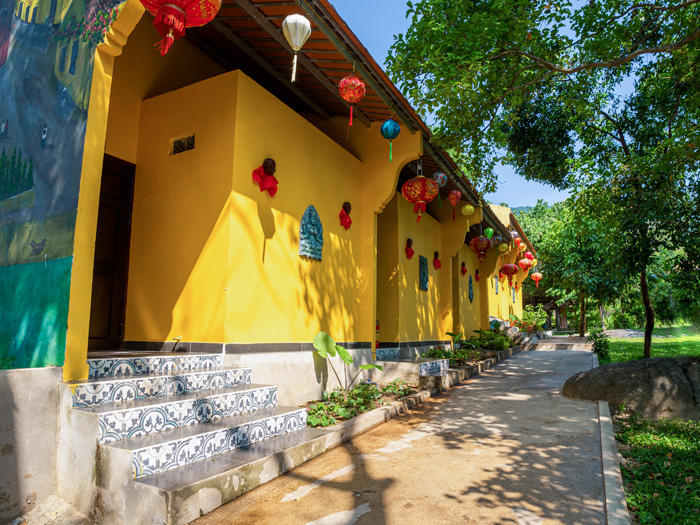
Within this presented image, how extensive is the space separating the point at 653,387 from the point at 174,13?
712 centimetres

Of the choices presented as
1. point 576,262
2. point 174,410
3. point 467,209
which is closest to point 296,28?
point 174,410

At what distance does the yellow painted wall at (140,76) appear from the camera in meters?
5.51

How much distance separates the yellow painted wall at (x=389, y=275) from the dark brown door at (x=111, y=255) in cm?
508

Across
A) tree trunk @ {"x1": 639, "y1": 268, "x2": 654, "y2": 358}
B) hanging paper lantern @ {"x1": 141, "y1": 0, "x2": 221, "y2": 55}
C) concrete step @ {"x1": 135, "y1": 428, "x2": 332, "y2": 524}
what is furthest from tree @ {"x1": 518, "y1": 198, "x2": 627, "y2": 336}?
hanging paper lantern @ {"x1": 141, "y1": 0, "x2": 221, "y2": 55}

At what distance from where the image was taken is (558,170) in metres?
14.0

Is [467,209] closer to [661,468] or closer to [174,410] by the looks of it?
[661,468]

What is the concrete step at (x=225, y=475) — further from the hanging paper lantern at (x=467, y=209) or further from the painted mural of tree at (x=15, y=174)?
the hanging paper lantern at (x=467, y=209)

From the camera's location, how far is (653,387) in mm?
5875

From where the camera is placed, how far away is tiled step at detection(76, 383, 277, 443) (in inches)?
120

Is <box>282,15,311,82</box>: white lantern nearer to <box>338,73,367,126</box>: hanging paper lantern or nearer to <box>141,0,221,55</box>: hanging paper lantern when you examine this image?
<box>141,0,221,55</box>: hanging paper lantern

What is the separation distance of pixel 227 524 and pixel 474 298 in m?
13.7

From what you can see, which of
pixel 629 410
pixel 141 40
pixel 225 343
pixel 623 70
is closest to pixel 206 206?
pixel 225 343

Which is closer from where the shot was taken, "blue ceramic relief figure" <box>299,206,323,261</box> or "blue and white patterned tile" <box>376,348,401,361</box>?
"blue ceramic relief figure" <box>299,206,323,261</box>

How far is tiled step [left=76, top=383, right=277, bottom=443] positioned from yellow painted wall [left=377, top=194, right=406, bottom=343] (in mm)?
4893
